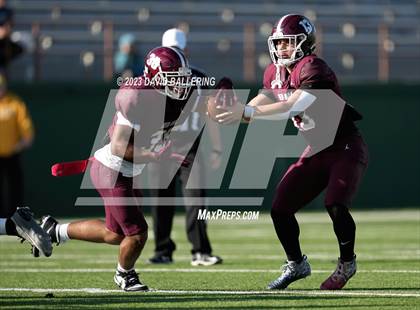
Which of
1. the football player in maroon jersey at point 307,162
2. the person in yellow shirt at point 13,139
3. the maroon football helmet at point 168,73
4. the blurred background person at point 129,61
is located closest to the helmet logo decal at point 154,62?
the maroon football helmet at point 168,73

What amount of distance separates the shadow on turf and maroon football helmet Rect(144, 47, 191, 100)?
127 centimetres

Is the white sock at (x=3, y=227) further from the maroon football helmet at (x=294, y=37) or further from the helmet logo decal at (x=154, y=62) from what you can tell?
the maroon football helmet at (x=294, y=37)

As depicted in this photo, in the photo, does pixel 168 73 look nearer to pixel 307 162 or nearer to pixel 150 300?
pixel 307 162

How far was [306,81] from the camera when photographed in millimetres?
6227

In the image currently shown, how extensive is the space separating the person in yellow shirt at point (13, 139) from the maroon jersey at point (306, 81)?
7.35m

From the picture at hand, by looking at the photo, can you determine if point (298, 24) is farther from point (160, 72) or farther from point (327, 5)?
point (327, 5)

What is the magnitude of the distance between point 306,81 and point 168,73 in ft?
2.81

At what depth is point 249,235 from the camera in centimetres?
1202

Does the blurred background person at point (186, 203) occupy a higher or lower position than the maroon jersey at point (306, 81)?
lower

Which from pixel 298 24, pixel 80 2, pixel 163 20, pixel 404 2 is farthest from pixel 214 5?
pixel 298 24

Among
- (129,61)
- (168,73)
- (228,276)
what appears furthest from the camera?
(129,61)

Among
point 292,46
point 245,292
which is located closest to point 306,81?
point 292,46

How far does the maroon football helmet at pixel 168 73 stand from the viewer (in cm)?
618

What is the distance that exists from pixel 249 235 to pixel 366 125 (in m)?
5.00
